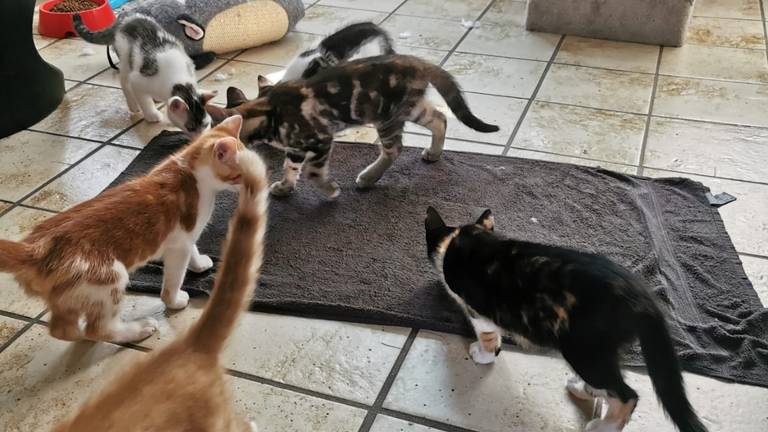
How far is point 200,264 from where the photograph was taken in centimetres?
223

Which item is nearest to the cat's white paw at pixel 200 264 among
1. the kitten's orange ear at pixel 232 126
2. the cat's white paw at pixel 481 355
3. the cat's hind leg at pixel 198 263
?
the cat's hind leg at pixel 198 263

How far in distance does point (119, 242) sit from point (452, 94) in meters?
1.41

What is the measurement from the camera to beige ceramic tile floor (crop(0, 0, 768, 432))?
5.90 feet

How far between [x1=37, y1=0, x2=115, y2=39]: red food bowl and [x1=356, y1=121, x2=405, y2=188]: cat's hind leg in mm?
2244

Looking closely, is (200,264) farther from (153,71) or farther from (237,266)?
(153,71)

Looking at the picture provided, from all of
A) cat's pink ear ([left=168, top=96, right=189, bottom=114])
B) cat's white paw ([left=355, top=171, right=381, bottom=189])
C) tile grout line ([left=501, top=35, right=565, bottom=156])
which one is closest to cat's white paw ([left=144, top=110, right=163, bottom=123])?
cat's pink ear ([left=168, top=96, right=189, bottom=114])

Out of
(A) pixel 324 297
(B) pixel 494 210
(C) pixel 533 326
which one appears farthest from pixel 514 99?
(C) pixel 533 326

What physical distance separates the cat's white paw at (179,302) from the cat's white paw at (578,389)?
3.84 feet

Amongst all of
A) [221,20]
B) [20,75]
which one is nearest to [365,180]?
[221,20]

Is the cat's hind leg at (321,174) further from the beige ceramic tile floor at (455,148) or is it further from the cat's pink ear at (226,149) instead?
the cat's pink ear at (226,149)

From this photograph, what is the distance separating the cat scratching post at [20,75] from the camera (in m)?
3.06

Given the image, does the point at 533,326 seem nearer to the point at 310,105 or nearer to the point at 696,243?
the point at 696,243

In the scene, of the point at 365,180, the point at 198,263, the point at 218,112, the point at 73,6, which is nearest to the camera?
the point at 198,263

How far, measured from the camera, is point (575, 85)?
3477 millimetres
